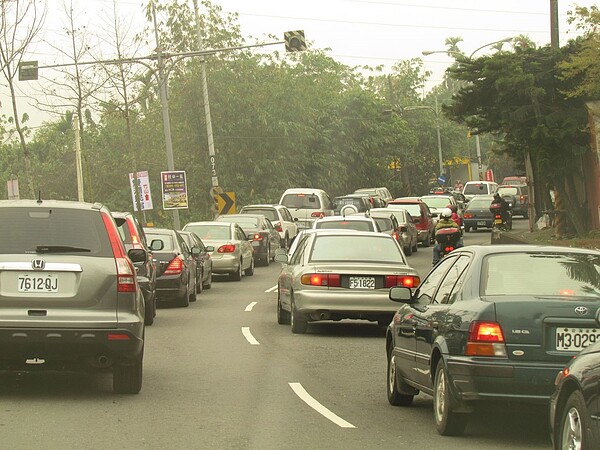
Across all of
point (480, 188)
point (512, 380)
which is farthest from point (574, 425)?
point (480, 188)

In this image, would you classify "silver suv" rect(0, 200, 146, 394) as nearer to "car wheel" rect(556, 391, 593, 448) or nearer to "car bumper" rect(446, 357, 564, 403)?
"car bumper" rect(446, 357, 564, 403)

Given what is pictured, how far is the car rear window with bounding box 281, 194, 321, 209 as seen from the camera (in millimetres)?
48500

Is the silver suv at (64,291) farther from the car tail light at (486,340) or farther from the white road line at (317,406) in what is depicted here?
the car tail light at (486,340)

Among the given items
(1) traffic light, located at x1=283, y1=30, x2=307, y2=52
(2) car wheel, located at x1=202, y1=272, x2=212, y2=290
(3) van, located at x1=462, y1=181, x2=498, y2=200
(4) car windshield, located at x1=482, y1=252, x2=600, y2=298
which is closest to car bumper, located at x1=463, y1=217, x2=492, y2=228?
(3) van, located at x1=462, y1=181, x2=498, y2=200

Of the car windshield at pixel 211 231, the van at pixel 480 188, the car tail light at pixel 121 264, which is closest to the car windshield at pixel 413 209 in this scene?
the car windshield at pixel 211 231

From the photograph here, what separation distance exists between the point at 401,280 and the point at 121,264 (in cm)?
688

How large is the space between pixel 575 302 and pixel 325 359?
6312mm

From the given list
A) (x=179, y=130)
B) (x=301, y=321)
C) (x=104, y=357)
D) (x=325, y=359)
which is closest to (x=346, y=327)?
(x=301, y=321)

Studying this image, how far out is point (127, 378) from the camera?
11359 mm

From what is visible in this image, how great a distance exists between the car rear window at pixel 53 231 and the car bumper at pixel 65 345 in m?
0.70

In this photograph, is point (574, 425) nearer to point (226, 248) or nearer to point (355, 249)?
point (355, 249)

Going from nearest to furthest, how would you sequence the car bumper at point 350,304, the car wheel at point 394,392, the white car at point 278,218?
the car wheel at point 394,392 → the car bumper at point 350,304 → the white car at point 278,218

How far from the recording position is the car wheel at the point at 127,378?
11.3 meters

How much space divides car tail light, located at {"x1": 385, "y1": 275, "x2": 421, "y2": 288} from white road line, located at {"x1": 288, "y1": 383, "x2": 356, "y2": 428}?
15.8 ft
